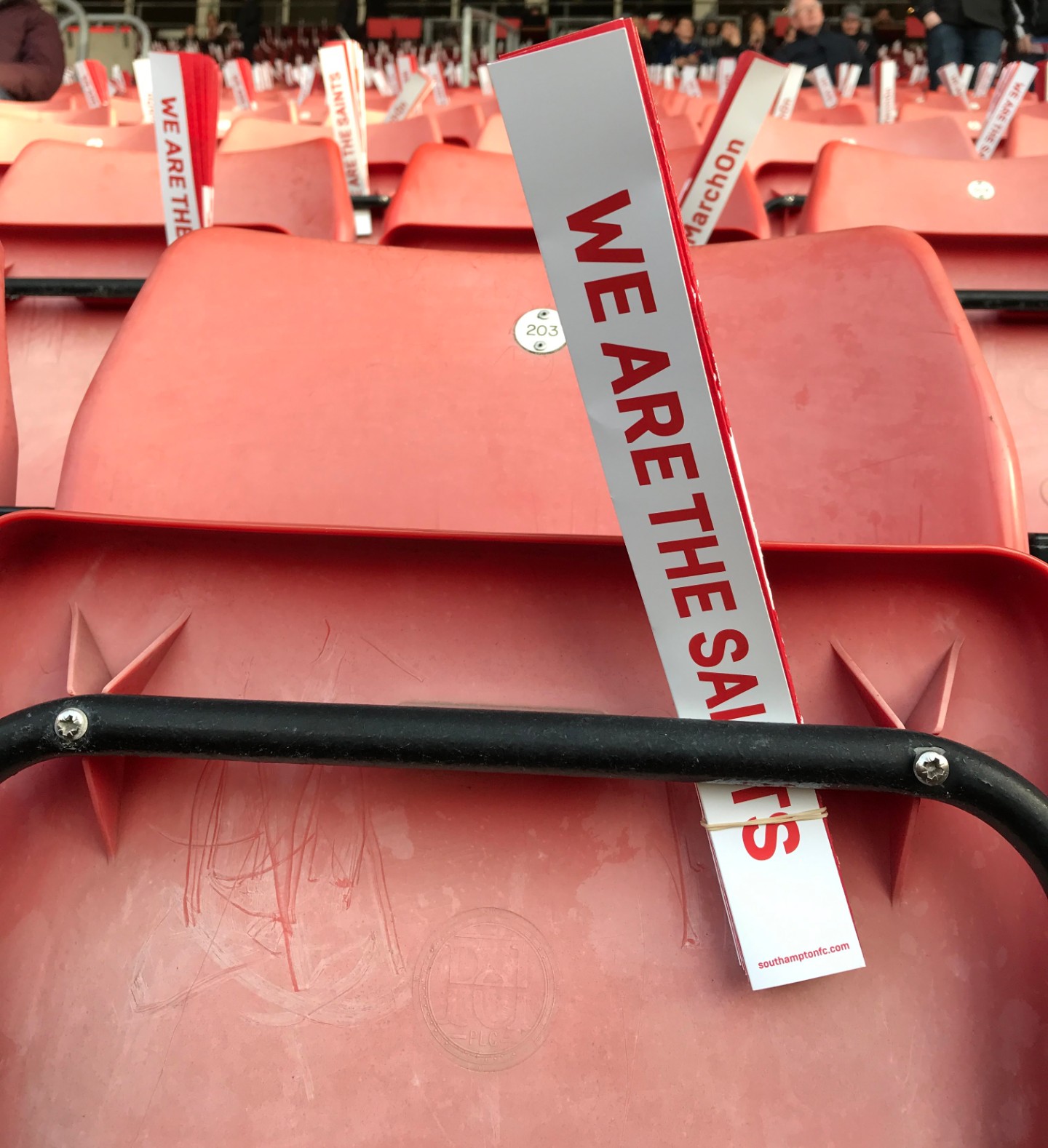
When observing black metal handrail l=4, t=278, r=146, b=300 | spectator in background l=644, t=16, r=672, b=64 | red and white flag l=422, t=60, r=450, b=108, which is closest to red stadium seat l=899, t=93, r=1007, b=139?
black metal handrail l=4, t=278, r=146, b=300

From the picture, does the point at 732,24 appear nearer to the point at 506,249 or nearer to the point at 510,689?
the point at 506,249

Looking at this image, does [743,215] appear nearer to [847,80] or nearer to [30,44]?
[30,44]

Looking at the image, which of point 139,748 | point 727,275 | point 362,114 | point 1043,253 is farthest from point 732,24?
point 139,748

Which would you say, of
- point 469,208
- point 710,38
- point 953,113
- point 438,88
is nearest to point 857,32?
point 710,38

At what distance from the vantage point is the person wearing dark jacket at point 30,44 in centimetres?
509

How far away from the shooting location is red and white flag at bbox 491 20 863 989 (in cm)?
44

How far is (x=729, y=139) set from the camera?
1.56 m

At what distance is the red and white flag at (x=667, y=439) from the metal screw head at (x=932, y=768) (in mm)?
63

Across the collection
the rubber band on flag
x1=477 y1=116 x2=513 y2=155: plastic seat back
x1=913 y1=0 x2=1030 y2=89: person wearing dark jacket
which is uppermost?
x1=913 y1=0 x2=1030 y2=89: person wearing dark jacket

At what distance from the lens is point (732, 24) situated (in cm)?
1012

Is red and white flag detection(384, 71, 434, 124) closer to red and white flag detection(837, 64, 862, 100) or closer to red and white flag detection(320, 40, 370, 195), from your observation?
red and white flag detection(320, 40, 370, 195)

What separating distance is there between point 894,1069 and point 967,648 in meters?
0.24

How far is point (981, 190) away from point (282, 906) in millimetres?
1925

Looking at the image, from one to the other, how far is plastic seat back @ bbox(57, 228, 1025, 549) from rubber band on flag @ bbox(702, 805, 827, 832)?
0.32 meters
